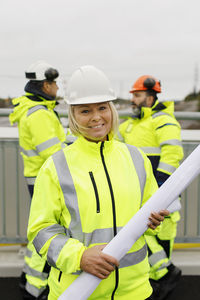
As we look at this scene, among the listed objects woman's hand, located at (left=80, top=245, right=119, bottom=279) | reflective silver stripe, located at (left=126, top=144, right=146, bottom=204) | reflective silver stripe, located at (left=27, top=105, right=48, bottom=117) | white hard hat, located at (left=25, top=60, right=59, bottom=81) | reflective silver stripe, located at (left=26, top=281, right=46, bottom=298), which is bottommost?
reflective silver stripe, located at (left=26, top=281, right=46, bottom=298)

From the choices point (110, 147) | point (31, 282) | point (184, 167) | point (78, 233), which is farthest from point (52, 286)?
Result: point (31, 282)

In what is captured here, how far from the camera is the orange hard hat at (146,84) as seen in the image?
12.3 feet

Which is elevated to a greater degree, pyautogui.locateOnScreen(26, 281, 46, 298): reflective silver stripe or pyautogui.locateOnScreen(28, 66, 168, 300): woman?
pyautogui.locateOnScreen(28, 66, 168, 300): woman

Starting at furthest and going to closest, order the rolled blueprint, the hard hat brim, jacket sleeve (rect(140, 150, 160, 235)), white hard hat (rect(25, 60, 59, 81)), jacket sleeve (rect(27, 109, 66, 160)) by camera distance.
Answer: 1. white hard hat (rect(25, 60, 59, 81))
2. jacket sleeve (rect(27, 109, 66, 160))
3. jacket sleeve (rect(140, 150, 160, 235))
4. the hard hat brim
5. the rolled blueprint

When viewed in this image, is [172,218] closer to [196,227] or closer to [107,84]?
[196,227]

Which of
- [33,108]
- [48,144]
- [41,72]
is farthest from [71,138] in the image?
[41,72]

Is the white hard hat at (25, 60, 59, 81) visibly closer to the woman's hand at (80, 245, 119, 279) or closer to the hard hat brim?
the hard hat brim

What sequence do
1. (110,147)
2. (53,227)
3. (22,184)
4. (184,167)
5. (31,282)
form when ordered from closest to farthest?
(184,167) < (53,227) < (110,147) < (31,282) < (22,184)

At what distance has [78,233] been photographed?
5.53ft

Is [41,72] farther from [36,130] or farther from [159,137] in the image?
[159,137]

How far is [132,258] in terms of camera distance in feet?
5.73

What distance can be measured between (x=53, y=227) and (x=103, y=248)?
0.86ft

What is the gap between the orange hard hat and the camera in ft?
12.3

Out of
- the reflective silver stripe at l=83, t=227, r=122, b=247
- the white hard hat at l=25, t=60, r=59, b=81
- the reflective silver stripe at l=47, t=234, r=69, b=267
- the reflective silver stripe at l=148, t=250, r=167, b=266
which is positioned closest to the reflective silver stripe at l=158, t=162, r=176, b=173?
the reflective silver stripe at l=148, t=250, r=167, b=266
